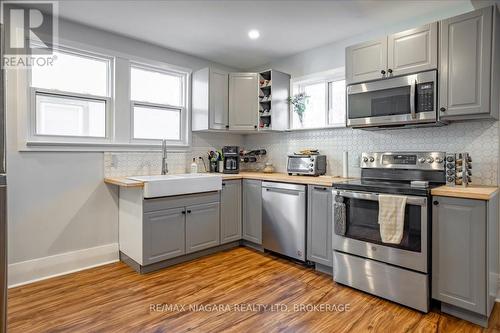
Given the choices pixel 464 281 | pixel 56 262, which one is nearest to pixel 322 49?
pixel 464 281

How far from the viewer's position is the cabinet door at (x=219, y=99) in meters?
3.81

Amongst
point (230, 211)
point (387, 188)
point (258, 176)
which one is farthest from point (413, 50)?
point (230, 211)

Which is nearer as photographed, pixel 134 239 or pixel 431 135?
pixel 431 135

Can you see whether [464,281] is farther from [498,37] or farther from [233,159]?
[233,159]

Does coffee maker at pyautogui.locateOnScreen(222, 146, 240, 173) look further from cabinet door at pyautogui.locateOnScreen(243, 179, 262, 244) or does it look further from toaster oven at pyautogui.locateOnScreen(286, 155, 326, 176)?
toaster oven at pyautogui.locateOnScreen(286, 155, 326, 176)

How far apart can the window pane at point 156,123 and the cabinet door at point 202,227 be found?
1151 millimetres

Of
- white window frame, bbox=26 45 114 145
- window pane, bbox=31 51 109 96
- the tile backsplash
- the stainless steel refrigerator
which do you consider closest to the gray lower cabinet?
the tile backsplash

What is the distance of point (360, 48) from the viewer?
2.87 m

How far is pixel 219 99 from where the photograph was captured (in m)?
3.89

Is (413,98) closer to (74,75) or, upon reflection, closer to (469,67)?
(469,67)

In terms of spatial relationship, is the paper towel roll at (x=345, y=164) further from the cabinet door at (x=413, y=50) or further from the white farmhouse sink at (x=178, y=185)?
the white farmhouse sink at (x=178, y=185)

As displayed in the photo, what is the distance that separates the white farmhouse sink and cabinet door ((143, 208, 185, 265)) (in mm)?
206

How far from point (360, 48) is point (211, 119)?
1.92 m

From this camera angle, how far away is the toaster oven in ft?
11.1
